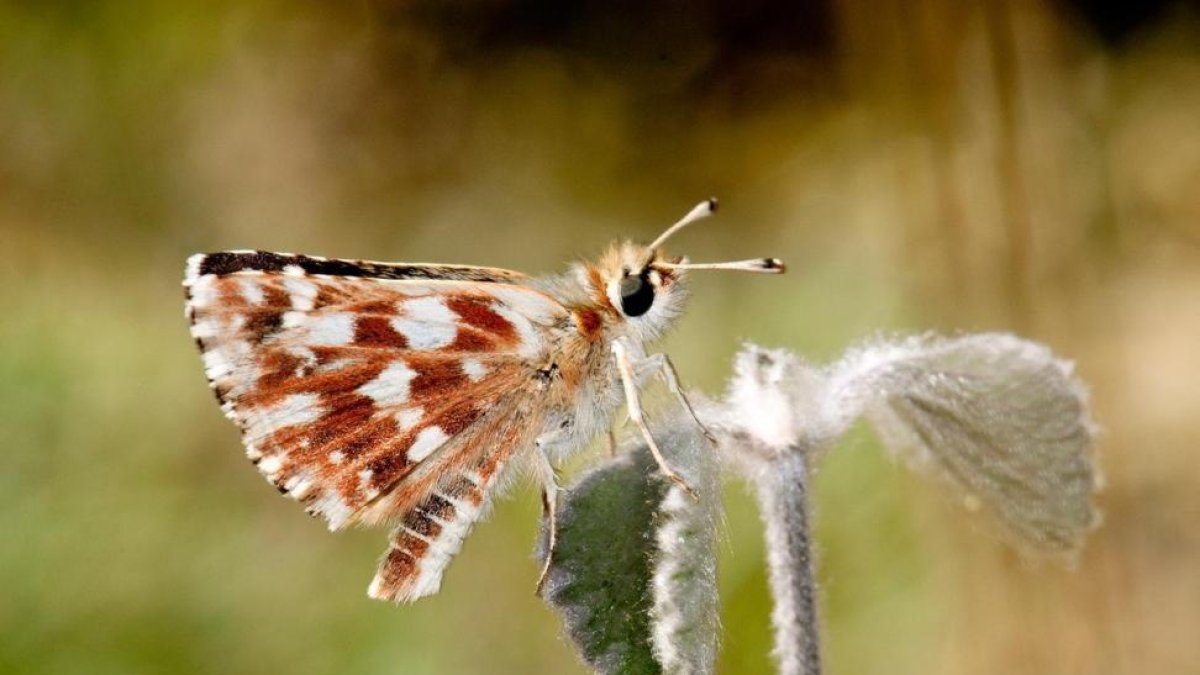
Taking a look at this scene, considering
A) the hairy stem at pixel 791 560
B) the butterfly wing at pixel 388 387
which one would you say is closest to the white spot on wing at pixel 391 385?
the butterfly wing at pixel 388 387

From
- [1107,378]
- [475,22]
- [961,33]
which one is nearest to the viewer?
[1107,378]

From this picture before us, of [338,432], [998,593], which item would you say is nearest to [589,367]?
[338,432]

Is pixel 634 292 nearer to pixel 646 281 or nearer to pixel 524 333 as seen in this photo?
pixel 646 281

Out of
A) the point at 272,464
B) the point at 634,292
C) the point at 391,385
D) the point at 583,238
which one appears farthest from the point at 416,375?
the point at 583,238

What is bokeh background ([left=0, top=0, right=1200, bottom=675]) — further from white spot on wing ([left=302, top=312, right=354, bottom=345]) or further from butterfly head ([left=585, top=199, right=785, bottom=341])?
white spot on wing ([left=302, top=312, right=354, bottom=345])

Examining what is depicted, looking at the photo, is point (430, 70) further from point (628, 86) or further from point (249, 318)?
point (249, 318)

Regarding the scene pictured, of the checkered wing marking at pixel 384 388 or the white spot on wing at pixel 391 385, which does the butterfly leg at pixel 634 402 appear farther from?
the white spot on wing at pixel 391 385
